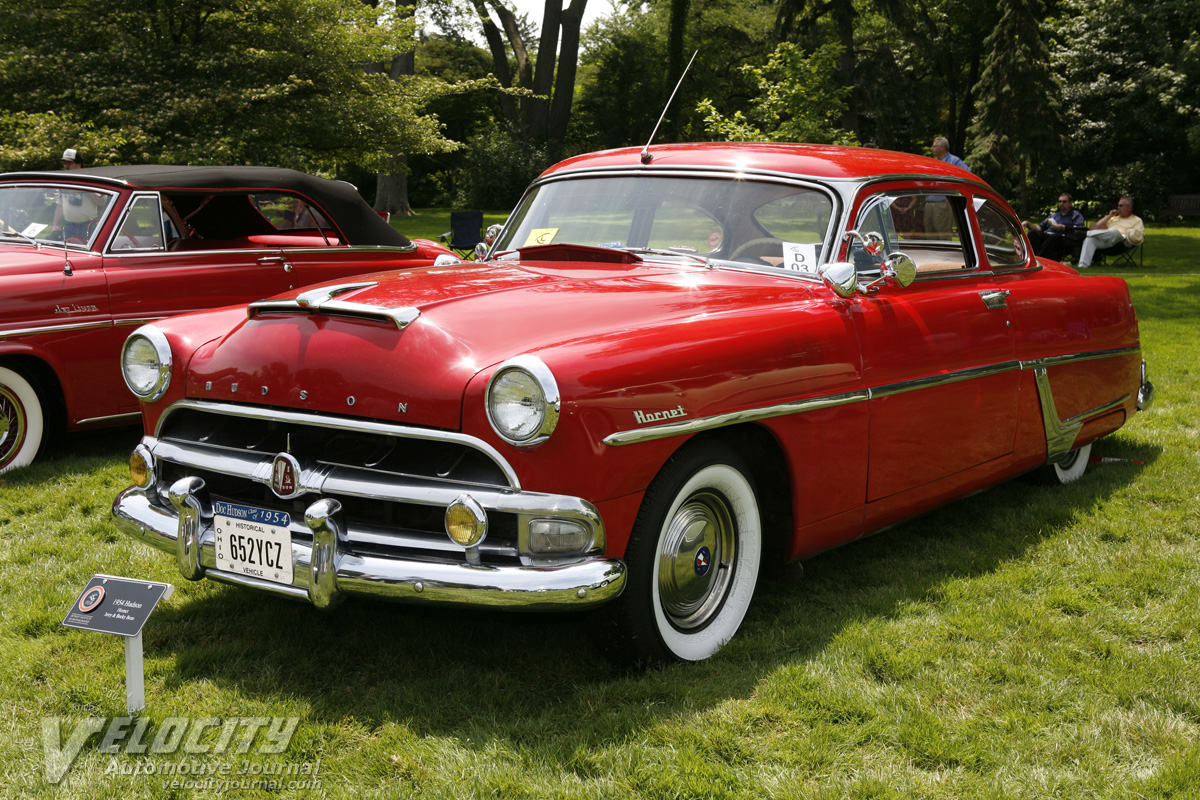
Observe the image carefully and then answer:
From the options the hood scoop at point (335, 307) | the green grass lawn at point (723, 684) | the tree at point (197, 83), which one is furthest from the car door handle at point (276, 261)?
the tree at point (197, 83)

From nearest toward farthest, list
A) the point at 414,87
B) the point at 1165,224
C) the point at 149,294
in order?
the point at 149,294, the point at 414,87, the point at 1165,224

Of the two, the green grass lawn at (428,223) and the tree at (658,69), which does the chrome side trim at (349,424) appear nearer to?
the green grass lawn at (428,223)

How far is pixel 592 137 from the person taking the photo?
4272cm

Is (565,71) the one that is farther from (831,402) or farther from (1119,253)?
(831,402)

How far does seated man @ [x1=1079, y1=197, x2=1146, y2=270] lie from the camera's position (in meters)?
15.6

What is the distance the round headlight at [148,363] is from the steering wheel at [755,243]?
2055 mm

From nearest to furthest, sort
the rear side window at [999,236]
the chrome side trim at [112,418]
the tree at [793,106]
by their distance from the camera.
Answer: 1. the rear side window at [999,236]
2. the chrome side trim at [112,418]
3. the tree at [793,106]

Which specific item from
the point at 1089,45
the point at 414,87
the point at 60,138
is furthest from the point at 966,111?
the point at 60,138

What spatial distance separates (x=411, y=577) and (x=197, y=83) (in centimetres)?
1127

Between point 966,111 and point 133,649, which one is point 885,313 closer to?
point 133,649

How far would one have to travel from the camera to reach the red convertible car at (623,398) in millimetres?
2828

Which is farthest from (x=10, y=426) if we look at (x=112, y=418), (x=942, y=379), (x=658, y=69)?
(x=658, y=69)

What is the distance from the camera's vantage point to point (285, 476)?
→ 3031 mm

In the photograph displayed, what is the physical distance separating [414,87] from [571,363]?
1389 centimetres
